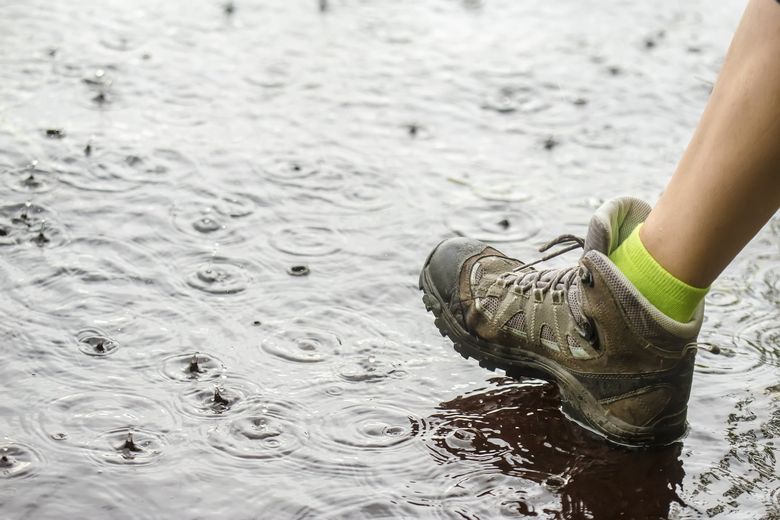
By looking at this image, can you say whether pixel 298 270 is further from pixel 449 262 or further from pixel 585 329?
pixel 585 329

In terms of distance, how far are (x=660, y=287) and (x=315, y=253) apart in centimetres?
165

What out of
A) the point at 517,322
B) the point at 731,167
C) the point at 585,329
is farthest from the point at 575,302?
the point at 731,167

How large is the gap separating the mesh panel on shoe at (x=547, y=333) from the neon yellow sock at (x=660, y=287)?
342 mm

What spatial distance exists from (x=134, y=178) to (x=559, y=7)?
4.09 metres

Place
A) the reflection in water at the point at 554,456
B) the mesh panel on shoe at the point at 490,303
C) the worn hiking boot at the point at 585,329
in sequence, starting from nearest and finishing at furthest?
1. the reflection in water at the point at 554,456
2. the worn hiking boot at the point at 585,329
3. the mesh panel on shoe at the point at 490,303

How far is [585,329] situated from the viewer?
318 cm

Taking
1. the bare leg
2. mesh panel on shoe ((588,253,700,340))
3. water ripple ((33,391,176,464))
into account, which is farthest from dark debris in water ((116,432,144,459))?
the bare leg

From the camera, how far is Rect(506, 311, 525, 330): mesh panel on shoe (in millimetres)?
3402

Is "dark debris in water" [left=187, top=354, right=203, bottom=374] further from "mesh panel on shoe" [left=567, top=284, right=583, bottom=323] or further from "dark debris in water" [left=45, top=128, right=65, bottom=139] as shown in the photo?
"dark debris in water" [left=45, top=128, right=65, bottom=139]

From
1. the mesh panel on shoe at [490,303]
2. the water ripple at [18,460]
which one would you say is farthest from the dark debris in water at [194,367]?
the mesh panel on shoe at [490,303]

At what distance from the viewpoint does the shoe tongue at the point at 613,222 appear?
3.19m

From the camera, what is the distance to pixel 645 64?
261 inches

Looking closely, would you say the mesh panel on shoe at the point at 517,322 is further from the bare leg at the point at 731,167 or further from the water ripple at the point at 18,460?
the water ripple at the point at 18,460

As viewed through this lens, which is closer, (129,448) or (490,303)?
(129,448)
